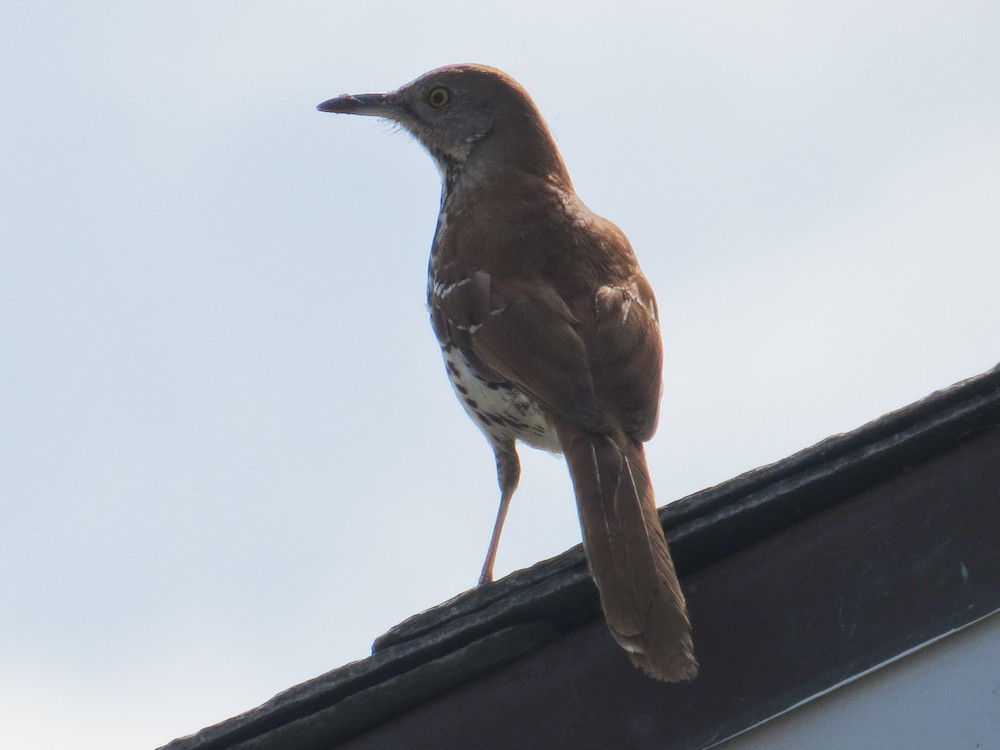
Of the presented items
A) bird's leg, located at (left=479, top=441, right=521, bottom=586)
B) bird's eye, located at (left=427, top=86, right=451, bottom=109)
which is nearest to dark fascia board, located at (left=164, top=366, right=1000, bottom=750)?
bird's leg, located at (left=479, top=441, right=521, bottom=586)

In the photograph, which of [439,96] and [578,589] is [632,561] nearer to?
[578,589]

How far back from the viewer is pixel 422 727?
2715 mm

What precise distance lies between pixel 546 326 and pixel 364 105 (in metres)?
2.39

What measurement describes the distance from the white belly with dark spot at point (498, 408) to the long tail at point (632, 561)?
869mm

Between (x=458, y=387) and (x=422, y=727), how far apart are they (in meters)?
1.86

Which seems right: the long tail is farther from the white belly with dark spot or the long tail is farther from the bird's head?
the bird's head

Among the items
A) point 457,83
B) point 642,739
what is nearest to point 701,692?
point 642,739

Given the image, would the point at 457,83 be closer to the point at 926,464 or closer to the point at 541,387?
the point at 541,387

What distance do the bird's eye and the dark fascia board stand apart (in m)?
3.31

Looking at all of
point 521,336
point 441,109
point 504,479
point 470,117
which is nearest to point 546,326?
point 521,336

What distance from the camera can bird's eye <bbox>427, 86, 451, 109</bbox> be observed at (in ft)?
19.0

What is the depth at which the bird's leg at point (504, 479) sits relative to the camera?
4801mm

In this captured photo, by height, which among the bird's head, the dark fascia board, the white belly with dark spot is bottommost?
the dark fascia board

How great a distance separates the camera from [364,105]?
19.6ft
